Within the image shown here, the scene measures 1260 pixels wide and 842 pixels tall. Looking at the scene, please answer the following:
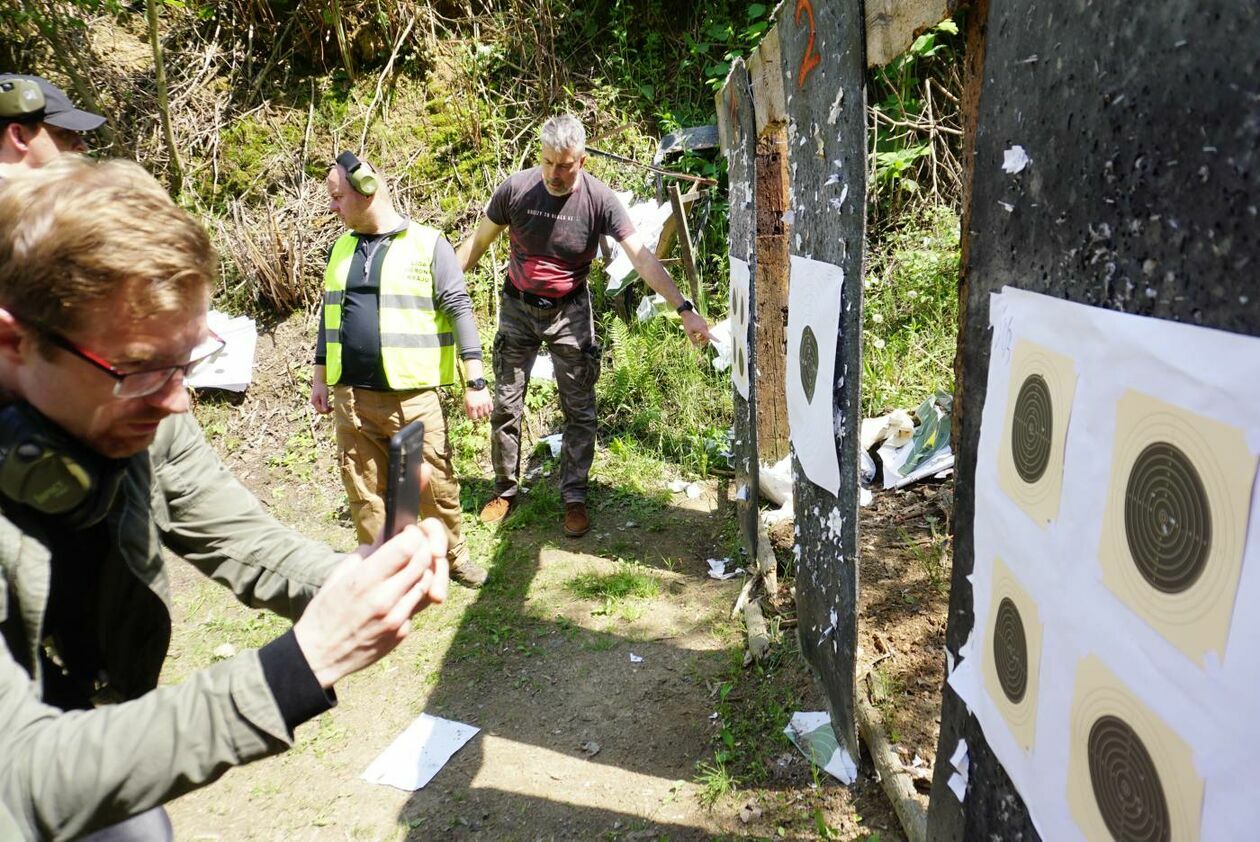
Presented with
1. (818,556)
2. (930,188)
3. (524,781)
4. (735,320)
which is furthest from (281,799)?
(930,188)

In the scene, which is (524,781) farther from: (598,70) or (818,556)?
(598,70)

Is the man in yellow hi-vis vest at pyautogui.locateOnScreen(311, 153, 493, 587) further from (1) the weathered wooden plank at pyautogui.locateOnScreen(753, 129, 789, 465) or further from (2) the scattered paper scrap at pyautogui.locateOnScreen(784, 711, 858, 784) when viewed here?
(2) the scattered paper scrap at pyautogui.locateOnScreen(784, 711, 858, 784)

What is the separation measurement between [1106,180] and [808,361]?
58.7 inches

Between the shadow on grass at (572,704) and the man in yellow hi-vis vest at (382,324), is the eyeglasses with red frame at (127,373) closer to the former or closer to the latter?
the shadow on grass at (572,704)

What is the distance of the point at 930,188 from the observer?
6473mm

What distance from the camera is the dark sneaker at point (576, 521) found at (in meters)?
4.55

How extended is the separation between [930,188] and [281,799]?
20.7 feet

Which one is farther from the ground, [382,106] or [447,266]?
[382,106]

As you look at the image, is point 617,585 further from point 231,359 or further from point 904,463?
point 231,359

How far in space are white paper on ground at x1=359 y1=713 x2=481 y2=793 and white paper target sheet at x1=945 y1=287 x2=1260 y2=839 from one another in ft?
7.07

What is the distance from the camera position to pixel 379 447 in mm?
3836

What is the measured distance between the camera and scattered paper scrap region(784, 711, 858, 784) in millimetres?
2514

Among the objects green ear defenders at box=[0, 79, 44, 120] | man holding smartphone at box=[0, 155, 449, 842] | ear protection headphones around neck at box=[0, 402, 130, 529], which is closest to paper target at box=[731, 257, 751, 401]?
man holding smartphone at box=[0, 155, 449, 842]

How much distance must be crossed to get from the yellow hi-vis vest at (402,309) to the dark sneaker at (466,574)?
3.45 feet
